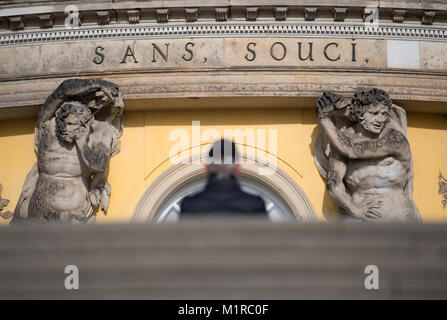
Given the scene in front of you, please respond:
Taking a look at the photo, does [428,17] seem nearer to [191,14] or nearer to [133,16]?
[191,14]

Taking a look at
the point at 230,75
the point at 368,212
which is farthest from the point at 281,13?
the point at 368,212

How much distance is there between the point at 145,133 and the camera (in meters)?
13.5

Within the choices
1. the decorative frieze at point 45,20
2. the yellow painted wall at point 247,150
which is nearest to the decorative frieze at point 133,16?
the decorative frieze at point 45,20

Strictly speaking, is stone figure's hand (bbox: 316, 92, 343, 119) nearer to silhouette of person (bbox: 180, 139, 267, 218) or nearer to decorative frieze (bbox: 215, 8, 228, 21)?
silhouette of person (bbox: 180, 139, 267, 218)

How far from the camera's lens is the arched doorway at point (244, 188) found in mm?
13234

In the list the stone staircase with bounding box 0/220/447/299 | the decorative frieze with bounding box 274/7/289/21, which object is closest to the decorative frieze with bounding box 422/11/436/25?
the decorative frieze with bounding box 274/7/289/21

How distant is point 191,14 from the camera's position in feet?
43.3

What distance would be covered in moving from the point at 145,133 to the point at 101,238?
7.15m

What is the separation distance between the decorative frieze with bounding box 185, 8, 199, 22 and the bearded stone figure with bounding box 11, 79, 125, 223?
135cm

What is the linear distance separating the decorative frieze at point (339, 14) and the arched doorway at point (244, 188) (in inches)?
83.7

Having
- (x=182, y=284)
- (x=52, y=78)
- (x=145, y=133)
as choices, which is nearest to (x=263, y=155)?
(x=145, y=133)

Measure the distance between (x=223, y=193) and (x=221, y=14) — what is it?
2.39 meters

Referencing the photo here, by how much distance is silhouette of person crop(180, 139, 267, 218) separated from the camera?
13.4 metres

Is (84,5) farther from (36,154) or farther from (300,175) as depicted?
(300,175)
